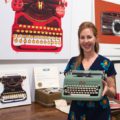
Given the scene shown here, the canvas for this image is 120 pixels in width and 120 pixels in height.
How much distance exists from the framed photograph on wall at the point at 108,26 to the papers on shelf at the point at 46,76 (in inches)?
23.5

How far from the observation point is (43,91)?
1.86 meters

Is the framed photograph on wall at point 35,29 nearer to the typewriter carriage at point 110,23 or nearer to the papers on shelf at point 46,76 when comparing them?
the papers on shelf at point 46,76

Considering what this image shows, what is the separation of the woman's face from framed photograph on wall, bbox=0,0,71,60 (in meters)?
0.55

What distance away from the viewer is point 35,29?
6.21 feet

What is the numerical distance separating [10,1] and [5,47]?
0.34m

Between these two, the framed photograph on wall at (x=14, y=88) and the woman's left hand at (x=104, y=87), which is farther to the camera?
the framed photograph on wall at (x=14, y=88)

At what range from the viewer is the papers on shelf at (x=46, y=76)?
193 cm

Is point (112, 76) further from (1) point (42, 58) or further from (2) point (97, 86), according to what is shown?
(1) point (42, 58)

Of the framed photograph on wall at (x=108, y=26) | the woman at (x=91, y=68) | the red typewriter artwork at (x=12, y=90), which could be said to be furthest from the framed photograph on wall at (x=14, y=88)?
the framed photograph on wall at (x=108, y=26)

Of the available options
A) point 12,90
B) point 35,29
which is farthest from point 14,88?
point 35,29

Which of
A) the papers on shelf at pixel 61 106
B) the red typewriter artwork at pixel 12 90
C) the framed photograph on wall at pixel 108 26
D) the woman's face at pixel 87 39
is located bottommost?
the papers on shelf at pixel 61 106

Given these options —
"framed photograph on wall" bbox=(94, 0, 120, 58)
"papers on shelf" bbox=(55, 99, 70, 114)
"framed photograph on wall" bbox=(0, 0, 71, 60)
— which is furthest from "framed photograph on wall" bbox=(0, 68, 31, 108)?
"framed photograph on wall" bbox=(94, 0, 120, 58)

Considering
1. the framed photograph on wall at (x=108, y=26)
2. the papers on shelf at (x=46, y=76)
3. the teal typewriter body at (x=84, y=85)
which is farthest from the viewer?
the framed photograph on wall at (x=108, y=26)

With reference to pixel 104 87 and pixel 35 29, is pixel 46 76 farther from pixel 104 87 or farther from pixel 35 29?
pixel 104 87
